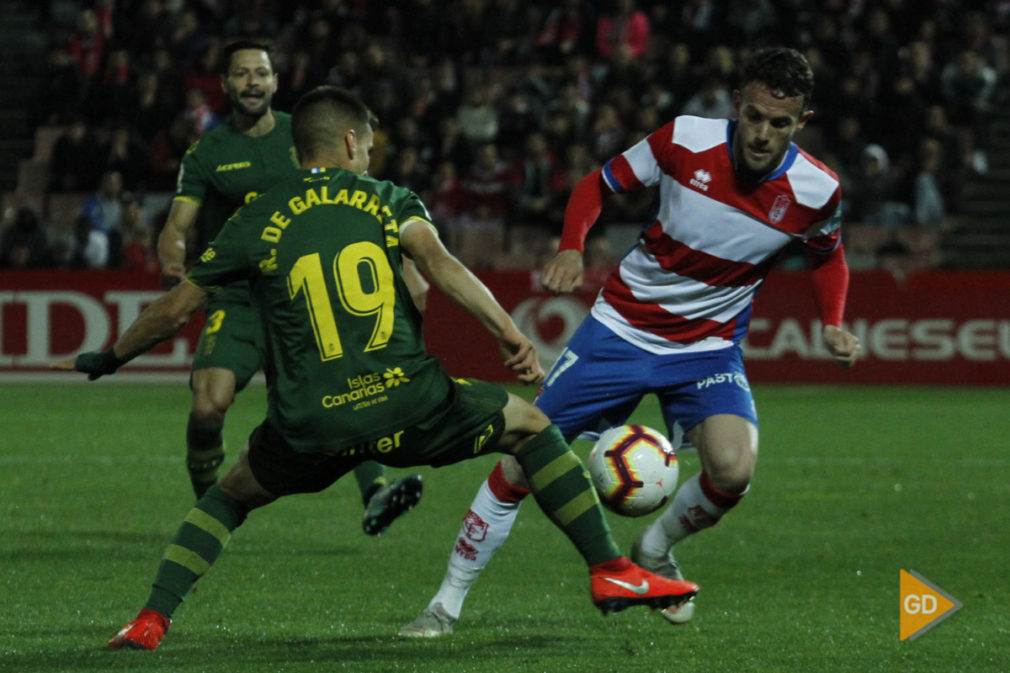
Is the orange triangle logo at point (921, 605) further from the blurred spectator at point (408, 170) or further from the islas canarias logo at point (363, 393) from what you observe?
the blurred spectator at point (408, 170)

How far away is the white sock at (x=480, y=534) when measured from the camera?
224 inches

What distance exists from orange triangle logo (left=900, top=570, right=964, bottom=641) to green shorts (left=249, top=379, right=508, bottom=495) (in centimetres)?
178

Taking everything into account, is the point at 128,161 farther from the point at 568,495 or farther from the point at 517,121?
the point at 568,495

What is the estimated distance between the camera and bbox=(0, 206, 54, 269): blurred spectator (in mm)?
17266

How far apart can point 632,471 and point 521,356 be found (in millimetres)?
1172

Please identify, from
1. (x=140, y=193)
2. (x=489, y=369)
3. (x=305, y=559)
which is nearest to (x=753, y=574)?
(x=305, y=559)

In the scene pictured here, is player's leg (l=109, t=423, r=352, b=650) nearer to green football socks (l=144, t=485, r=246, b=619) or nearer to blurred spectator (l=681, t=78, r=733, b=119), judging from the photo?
green football socks (l=144, t=485, r=246, b=619)

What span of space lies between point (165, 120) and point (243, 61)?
1224 centimetres

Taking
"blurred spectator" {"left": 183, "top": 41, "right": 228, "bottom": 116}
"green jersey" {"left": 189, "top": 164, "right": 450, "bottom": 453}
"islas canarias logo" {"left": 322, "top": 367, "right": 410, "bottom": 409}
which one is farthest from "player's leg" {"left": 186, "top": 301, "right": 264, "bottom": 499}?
"blurred spectator" {"left": 183, "top": 41, "right": 228, "bottom": 116}

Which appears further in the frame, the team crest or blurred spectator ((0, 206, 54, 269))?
blurred spectator ((0, 206, 54, 269))

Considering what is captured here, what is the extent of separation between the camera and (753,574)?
6.99 metres

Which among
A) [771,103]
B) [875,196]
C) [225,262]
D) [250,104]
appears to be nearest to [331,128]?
[225,262]

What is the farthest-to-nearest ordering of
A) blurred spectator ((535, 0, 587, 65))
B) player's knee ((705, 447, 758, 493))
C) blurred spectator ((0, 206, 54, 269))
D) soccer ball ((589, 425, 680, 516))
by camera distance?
blurred spectator ((535, 0, 587, 65))
blurred spectator ((0, 206, 54, 269))
player's knee ((705, 447, 758, 493))
soccer ball ((589, 425, 680, 516))

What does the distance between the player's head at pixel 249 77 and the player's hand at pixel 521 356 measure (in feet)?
11.0
